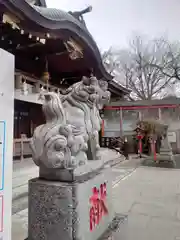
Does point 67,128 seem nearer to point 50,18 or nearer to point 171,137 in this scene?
point 50,18

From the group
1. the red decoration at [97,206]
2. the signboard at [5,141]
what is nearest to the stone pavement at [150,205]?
the red decoration at [97,206]

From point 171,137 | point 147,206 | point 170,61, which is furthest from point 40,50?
point 170,61

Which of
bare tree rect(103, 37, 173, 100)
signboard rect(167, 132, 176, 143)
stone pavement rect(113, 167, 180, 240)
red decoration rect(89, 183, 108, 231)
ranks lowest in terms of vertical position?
stone pavement rect(113, 167, 180, 240)

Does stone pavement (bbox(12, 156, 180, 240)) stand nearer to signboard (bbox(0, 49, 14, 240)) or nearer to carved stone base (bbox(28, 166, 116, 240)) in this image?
carved stone base (bbox(28, 166, 116, 240))

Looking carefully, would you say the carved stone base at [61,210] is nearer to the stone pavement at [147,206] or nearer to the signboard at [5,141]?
the signboard at [5,141]

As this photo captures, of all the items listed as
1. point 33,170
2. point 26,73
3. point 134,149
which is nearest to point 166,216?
point 33,170

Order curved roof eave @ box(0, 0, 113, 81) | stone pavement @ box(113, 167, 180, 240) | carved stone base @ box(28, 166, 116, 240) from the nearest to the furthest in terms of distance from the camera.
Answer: carved stone base @ box(28, 166, 116, 240) → curved roof eave @ box(0, 0, 113, 81) → stone pavement @ box(113, 167, 180, 240)

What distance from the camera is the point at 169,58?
734 inches

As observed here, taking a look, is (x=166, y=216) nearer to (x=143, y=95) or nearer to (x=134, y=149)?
(x=134, y=149)

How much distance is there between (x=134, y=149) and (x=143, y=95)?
10537 millimetres

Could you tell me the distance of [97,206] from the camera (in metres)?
1.89

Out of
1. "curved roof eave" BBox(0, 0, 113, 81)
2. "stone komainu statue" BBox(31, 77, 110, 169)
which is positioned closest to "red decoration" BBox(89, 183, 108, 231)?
"stone komainu statue" BBox(31, 77, 110, 169)

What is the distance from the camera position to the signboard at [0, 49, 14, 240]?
→ 3.77 ft

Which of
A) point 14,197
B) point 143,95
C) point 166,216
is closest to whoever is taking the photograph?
point 166,216
